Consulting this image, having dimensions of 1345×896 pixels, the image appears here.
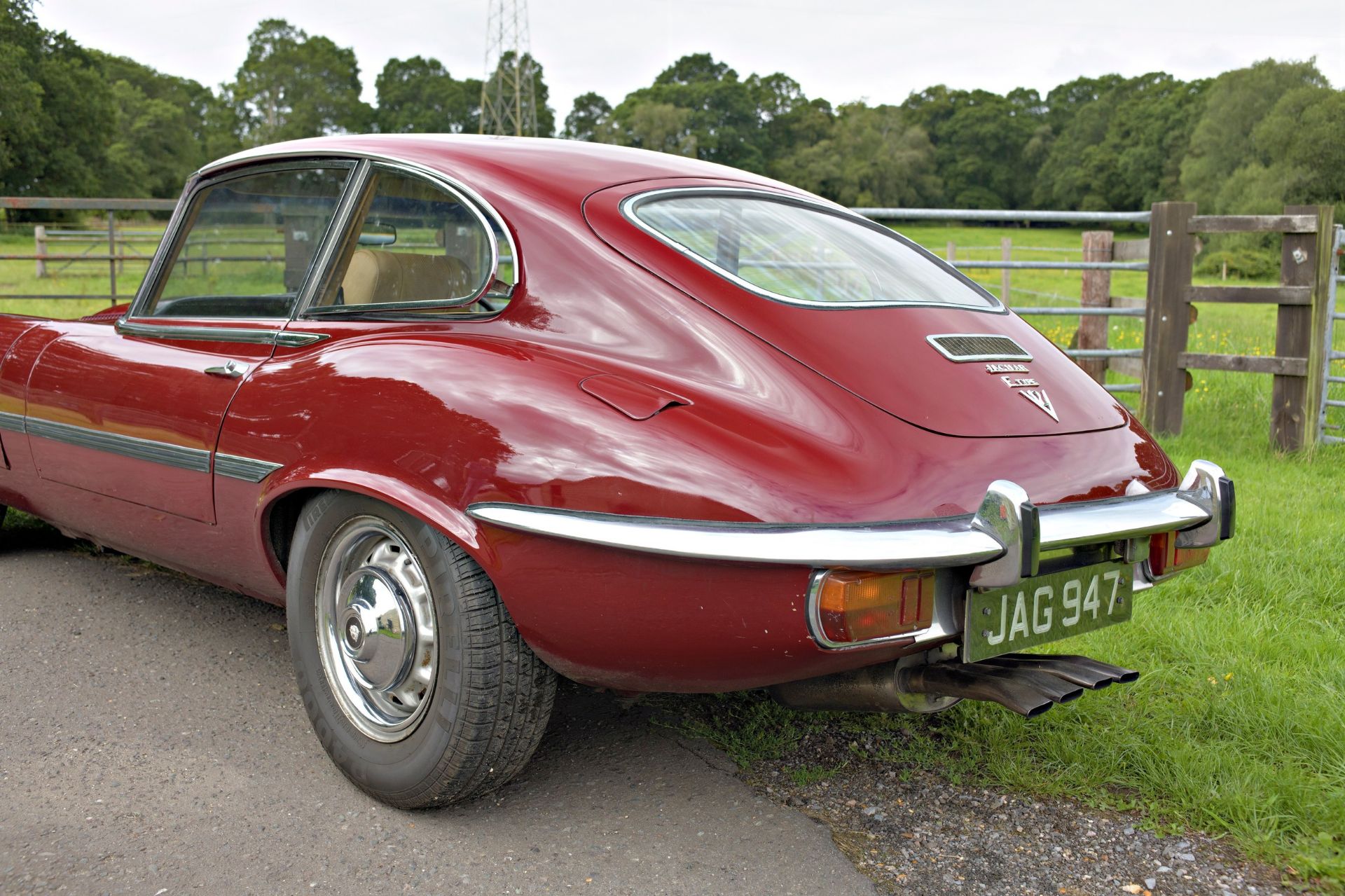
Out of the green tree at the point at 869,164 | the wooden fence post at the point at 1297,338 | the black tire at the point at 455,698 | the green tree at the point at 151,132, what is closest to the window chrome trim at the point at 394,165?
the black tire at the point at 455,698

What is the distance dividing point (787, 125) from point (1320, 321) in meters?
81.8

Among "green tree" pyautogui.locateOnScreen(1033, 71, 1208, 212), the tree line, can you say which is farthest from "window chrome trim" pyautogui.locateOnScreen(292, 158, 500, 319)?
"green tree" pyautogui.locateOnScreen(1033, 71, 1208, 212)

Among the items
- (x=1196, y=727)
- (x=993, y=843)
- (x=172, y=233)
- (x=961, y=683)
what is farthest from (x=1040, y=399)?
(x=172, y=233)

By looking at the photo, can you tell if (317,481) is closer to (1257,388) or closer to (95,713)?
(95,713)

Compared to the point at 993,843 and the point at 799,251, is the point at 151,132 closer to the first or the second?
the point at 799,251

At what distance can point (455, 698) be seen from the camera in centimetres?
229

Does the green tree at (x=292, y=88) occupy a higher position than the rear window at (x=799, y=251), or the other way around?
the green tree at (x=292, y=88)

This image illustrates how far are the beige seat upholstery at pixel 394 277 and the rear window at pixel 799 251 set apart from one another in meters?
0.53

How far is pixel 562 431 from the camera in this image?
2.13m

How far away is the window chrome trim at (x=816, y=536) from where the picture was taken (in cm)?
194

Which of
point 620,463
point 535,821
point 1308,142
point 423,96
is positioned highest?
point 423,96

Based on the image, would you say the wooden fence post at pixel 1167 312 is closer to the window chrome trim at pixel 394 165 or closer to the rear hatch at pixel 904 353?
the rear hatch at pixel 904 353

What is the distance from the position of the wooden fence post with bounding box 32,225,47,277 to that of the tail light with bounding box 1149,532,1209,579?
10.5 meters

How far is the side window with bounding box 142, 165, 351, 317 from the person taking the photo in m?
3.10
